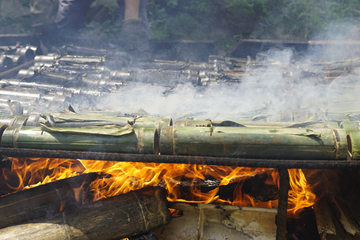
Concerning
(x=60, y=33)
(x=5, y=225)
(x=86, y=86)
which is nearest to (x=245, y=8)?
(x=60, y=33)

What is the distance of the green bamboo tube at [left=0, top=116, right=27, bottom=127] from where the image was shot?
2947 mm

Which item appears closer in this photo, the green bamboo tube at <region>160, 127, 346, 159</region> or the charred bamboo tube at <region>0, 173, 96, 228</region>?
the green bamboo tube at <region>160, 127, 346, 159</region>

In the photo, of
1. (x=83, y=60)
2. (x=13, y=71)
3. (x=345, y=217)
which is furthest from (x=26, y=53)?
(x=345, y=217)

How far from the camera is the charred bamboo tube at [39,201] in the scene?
2.73 metres

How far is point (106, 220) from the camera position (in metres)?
2.70

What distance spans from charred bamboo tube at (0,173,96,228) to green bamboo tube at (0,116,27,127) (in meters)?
0.79

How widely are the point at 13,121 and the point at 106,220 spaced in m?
1.63

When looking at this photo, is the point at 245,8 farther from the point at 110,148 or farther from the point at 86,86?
the point at 110,148

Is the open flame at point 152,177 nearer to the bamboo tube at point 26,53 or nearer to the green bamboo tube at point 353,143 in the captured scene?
the green bamboo tube at point 353,143

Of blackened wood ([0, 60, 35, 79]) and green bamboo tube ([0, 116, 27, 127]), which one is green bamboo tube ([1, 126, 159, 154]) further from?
blackened wood ([0, 60, 35, 79])

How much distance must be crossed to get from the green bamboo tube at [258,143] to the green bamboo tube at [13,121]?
1.74 metres

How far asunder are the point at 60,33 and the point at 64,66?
2833 mm

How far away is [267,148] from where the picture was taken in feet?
8.24

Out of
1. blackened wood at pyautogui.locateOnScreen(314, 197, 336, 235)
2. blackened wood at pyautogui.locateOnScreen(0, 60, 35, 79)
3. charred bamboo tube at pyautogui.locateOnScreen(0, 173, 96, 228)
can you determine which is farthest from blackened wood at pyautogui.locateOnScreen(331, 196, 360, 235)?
blackened wood at pyautogui.locateOnScreen(0, 60, 35, 79)
